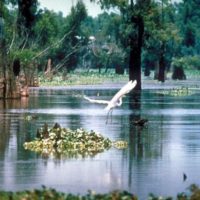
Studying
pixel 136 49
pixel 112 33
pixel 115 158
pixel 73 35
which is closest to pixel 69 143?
pixel 115 158

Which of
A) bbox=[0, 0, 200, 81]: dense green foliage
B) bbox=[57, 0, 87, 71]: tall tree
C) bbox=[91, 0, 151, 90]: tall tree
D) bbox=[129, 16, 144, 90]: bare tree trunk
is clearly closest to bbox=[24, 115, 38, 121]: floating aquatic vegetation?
bbox=[0, 0, 200, 81]: dense green foliage

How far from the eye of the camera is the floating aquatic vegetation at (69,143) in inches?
926

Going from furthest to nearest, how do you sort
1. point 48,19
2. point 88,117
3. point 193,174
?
point 48,19, point 88,117, point 193,174

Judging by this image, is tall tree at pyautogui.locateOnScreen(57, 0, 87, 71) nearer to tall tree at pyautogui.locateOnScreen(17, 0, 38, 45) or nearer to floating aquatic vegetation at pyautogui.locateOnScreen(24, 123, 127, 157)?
tall tree at pyautogui.locateOnScreen(17, 0, 38, 45)

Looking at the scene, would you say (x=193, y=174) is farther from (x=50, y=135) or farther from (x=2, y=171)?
(x=50, y=135)

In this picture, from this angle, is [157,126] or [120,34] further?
[120,34]

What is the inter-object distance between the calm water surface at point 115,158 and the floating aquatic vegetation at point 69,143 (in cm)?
40

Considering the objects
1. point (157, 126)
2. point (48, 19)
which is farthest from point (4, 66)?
point (48, 19)

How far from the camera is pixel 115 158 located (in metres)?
21.6

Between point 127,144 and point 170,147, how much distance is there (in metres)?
1.19

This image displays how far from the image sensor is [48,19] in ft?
310

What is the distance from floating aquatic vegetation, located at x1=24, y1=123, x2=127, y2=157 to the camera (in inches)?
926

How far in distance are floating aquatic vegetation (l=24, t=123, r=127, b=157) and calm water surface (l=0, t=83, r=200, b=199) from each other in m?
0.40

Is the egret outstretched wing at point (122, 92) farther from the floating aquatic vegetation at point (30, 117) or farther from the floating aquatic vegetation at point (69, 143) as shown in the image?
the floating aquatic vegetation at point (69, 143)
